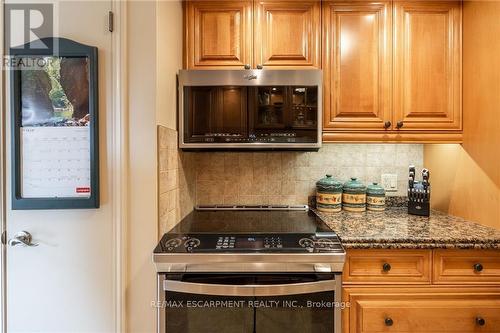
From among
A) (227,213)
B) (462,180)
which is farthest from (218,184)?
(462,180)

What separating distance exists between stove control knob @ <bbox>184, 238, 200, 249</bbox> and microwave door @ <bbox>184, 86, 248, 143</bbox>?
51 cm

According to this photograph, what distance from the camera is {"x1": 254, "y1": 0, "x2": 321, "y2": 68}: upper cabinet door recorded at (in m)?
1.54

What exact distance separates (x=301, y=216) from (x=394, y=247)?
54 cm

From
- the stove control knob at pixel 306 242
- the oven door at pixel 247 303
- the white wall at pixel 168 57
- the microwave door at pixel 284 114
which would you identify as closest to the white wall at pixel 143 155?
the white wall at pixel 168 57

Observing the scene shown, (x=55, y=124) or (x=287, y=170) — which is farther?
(x=287, y=170)

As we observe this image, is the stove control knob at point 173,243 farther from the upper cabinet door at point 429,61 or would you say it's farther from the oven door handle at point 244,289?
the upper cabinet door at point 429,61

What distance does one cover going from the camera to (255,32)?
153 cm

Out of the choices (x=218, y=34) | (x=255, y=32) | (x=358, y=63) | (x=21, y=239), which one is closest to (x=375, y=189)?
(x=358, y=63)

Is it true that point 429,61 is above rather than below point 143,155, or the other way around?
above

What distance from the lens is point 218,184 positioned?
183 cm

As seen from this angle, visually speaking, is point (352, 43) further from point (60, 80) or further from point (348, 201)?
point (60, 80)

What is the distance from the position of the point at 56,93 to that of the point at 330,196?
4.83 feet

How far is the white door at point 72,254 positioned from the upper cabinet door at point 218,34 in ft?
1.56

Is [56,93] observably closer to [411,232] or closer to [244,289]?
[244,289]
